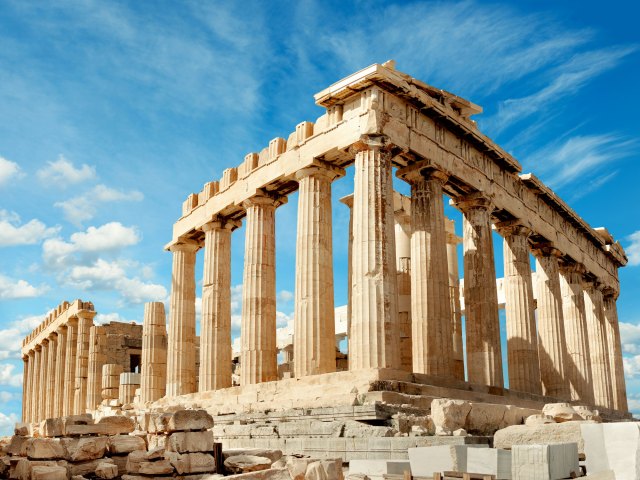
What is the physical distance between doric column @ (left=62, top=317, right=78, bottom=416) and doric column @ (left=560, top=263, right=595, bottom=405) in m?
28.7

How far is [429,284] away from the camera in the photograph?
24.8 metres

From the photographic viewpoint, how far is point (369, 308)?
21844mm

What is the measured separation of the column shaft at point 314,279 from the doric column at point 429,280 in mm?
2694

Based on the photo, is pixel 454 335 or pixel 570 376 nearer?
pixel 454 335

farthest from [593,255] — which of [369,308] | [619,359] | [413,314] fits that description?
[369,308]

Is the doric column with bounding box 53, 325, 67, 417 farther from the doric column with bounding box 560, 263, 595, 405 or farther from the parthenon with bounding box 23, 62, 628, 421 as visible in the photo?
the doric column with bounding box 560, 263, 595, 405

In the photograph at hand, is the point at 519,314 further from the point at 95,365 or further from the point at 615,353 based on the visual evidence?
the point at 95,365

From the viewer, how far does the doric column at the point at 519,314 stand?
29328 millimetres

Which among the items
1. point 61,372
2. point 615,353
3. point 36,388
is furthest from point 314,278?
point 36,388

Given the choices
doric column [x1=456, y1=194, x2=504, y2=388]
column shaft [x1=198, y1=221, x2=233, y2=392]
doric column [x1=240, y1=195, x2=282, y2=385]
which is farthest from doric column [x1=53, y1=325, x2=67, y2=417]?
doric column [x1=456, y1=194, x2=504, y2=388]

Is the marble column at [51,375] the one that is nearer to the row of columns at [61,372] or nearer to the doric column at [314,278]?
the row of columns at [61,372]

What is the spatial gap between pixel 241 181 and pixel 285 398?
1041cm

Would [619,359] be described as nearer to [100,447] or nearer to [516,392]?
[516,392]

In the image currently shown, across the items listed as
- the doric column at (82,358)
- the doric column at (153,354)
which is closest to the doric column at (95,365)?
the doric column at (82,358)
